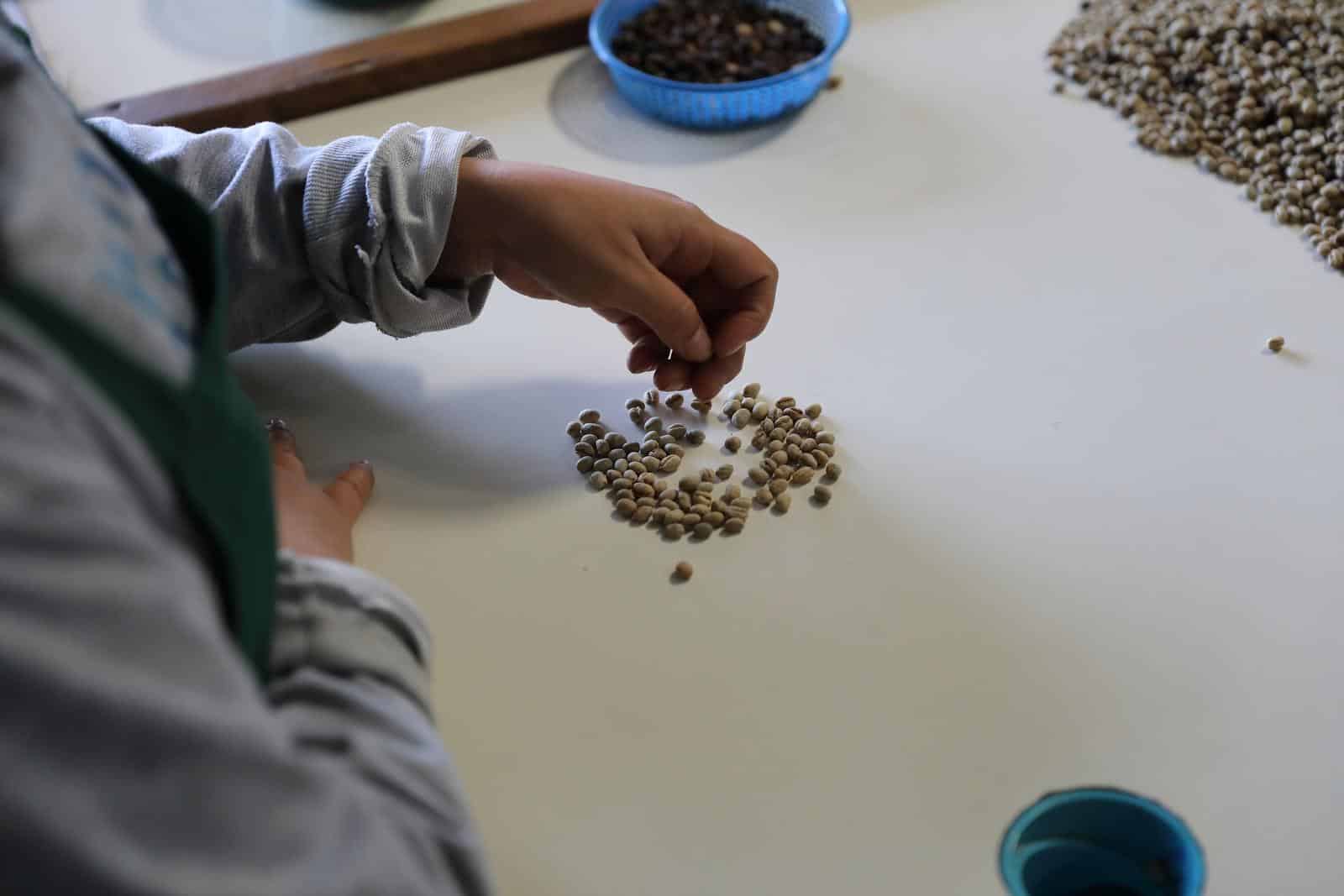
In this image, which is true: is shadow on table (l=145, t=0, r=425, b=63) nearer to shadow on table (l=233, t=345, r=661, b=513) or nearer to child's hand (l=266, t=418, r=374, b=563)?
shadow on table (l=233, t=345, r=661, b=513)

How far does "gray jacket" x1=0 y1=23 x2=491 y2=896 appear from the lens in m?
0.42

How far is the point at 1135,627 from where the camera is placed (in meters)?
0.82

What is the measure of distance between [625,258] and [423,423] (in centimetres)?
23

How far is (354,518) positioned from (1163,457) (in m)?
0.61

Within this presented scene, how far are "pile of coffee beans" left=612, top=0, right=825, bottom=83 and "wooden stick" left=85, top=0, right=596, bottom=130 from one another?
0.09m

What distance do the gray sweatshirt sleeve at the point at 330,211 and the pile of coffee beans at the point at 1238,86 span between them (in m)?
0.71

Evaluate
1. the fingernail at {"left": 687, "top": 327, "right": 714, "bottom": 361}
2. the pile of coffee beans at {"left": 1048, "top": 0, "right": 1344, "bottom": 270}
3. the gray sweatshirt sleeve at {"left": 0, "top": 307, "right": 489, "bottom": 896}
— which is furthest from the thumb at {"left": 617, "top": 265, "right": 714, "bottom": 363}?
the pile of coffee beans at {"left": 1048, "top": 0, "right": 1344, "bottom": 270}

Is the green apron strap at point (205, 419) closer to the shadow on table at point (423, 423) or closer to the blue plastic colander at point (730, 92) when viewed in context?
the shadow on table at point (423, 423)

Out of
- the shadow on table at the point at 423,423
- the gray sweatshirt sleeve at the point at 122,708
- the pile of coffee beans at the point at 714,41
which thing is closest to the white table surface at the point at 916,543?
the shadow on table at the point at 423,423

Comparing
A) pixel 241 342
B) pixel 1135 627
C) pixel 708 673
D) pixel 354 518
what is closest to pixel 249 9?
pixel 241 342

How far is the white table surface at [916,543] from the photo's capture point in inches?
28.9

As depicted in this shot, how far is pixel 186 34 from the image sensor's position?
5.11 ft

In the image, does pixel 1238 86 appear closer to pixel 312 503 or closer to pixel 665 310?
pixel 665 310

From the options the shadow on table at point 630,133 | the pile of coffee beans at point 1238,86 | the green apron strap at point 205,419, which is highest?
the green apron strap at point 205,419
